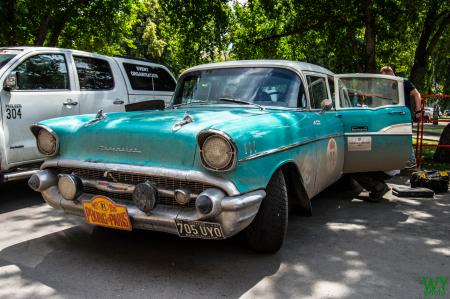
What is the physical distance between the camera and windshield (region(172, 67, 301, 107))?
4.48 m

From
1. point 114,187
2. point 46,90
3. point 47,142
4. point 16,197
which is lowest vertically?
point 16,197

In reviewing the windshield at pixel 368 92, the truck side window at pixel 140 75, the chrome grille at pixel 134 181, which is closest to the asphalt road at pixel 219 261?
the chrome grille at pixel 134 181

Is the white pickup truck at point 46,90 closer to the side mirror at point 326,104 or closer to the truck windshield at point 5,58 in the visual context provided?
the truck windshield at point 5,58

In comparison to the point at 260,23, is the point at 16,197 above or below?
below

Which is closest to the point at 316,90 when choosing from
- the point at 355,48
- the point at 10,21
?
the point at 355,48

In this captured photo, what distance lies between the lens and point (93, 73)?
6547 mm

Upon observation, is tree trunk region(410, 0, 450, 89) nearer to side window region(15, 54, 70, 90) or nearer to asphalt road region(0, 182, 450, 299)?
asphalt road region(0, 182, 450, 299)

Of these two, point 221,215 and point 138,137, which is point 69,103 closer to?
point 138,137

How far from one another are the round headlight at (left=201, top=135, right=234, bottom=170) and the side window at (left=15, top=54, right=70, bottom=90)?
11.1ft

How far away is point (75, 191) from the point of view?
3.58m

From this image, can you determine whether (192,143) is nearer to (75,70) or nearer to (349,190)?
(75,70)

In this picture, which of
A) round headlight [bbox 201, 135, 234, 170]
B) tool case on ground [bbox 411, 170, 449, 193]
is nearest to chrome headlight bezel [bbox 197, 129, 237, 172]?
round headlight [bbox 201, 135, 234, 170]

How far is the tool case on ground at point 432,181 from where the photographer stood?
664 centimetres

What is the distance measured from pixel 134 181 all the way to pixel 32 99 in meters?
2.85
